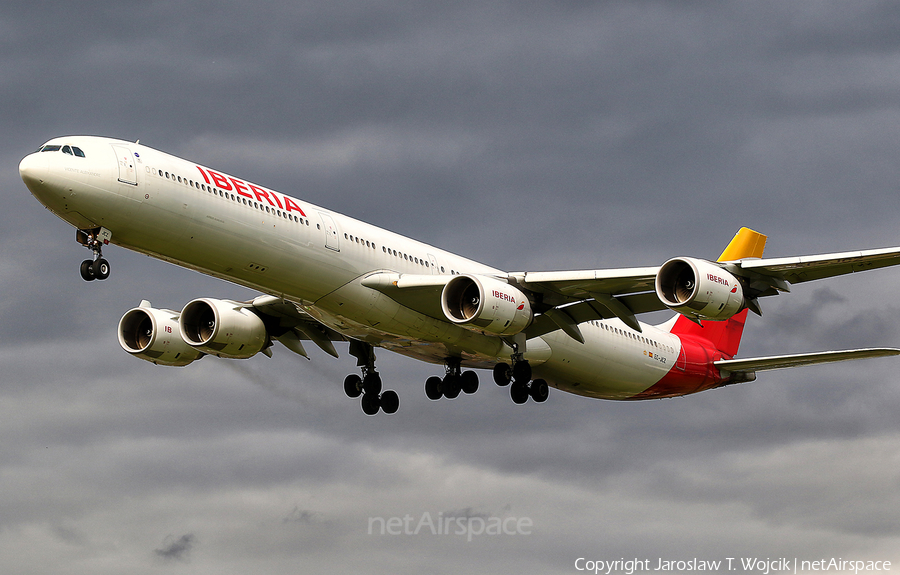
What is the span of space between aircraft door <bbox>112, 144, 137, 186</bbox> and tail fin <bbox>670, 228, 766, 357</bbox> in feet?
91.0

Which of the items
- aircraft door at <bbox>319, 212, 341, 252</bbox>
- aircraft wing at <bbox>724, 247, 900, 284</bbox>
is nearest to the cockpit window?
aircraft door at <bbox>319, 212, 341, 252</bbox>

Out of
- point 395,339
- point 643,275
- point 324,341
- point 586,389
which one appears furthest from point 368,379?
point 643,275

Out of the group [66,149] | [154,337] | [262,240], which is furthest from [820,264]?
[154,337]

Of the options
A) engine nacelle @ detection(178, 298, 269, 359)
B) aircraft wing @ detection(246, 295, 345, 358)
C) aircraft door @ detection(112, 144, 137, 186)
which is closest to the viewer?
aircraft door @ detection(112, 144, 137, 186)

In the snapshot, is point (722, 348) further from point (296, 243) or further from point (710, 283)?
point (296, 243)

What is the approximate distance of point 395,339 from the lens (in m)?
42.0

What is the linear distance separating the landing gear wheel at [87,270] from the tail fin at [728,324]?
2831cm

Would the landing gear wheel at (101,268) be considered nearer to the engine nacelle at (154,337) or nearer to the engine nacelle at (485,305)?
the engine nacelle at (154,337)

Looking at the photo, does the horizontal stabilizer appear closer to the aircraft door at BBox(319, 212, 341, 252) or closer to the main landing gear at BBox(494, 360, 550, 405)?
the main landing gear at BBox(494, 360, 550, 405)

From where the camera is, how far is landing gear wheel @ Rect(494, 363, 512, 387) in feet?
142

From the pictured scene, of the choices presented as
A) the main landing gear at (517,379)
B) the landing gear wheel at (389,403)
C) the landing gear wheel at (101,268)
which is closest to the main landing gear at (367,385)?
the landing gear wheel at (389,403)

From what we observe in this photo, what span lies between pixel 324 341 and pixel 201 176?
461 inches

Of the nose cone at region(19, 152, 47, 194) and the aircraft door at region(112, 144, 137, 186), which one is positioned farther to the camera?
the aircraft door at region(112, 144, 137, 186)

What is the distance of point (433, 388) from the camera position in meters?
45.5
